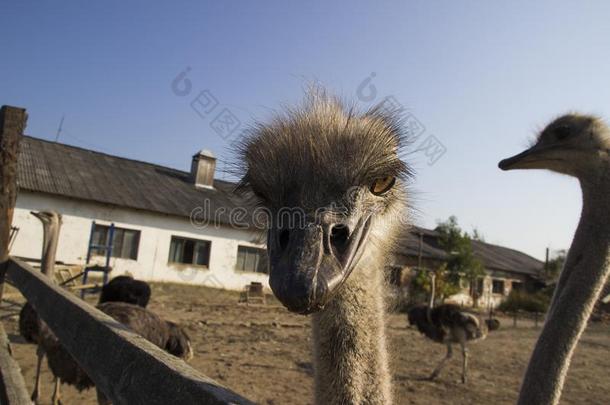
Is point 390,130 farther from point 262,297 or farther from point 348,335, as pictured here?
point 262,297

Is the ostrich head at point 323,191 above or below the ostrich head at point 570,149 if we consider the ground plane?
below

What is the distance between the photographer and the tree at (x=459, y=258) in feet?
72.8

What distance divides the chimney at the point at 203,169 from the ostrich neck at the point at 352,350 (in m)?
20.9

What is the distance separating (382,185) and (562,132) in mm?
1666

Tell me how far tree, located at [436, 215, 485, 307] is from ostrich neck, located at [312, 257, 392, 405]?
21.6 meters

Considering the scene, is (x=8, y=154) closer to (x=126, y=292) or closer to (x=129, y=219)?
(x=126, y=292)

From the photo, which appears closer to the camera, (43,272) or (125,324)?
(125,324)

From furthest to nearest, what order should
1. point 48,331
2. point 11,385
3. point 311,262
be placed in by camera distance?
point 48,331
point 11,385
point 311,262

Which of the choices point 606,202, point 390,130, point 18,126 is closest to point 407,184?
point 390,130

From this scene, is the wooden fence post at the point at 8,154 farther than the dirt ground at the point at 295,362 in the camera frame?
No

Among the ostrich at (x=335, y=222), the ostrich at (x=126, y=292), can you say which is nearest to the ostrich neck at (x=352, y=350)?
the ostrich at (x=335, y=222)

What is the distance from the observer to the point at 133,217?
1644 centimetres

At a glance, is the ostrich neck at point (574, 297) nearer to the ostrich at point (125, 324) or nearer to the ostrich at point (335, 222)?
the ostrich at point (335, 222)

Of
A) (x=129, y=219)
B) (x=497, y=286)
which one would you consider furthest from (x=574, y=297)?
(x=497, y=286)
